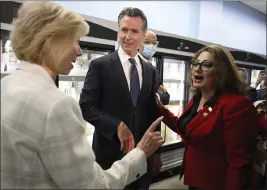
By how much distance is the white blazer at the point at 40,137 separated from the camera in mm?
674

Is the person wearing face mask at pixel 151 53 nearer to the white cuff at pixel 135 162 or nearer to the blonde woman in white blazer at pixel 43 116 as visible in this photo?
the white cuff at pixel 135 162

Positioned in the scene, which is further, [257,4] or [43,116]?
[257,4]

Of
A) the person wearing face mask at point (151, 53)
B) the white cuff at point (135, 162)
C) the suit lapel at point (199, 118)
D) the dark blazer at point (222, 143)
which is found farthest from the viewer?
the person wearing face mask at point (151, 53)

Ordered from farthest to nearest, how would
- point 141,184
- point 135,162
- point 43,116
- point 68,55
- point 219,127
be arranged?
point 141,184 < point 219,127 < point 135,162 < point 68,55 < point 43,116

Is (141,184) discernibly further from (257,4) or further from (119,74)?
(257,4)

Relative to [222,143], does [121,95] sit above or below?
above

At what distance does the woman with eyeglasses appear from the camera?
112cm

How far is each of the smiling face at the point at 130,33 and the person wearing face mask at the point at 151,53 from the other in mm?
202

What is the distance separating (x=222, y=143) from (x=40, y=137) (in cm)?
87

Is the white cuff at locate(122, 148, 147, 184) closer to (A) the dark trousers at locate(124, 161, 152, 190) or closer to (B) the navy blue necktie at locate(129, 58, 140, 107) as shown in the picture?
(B) the navy blue necktie at locate(129, 58, 140, 107)

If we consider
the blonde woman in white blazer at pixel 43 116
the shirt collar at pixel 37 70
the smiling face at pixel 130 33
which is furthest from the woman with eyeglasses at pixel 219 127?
the shirt collar at pixel 37 70

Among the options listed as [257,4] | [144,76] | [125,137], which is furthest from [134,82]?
[257,4]

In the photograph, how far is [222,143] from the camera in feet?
3.93

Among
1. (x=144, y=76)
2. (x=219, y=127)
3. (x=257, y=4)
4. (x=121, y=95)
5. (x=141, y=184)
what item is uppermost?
(x=257, y=4)
